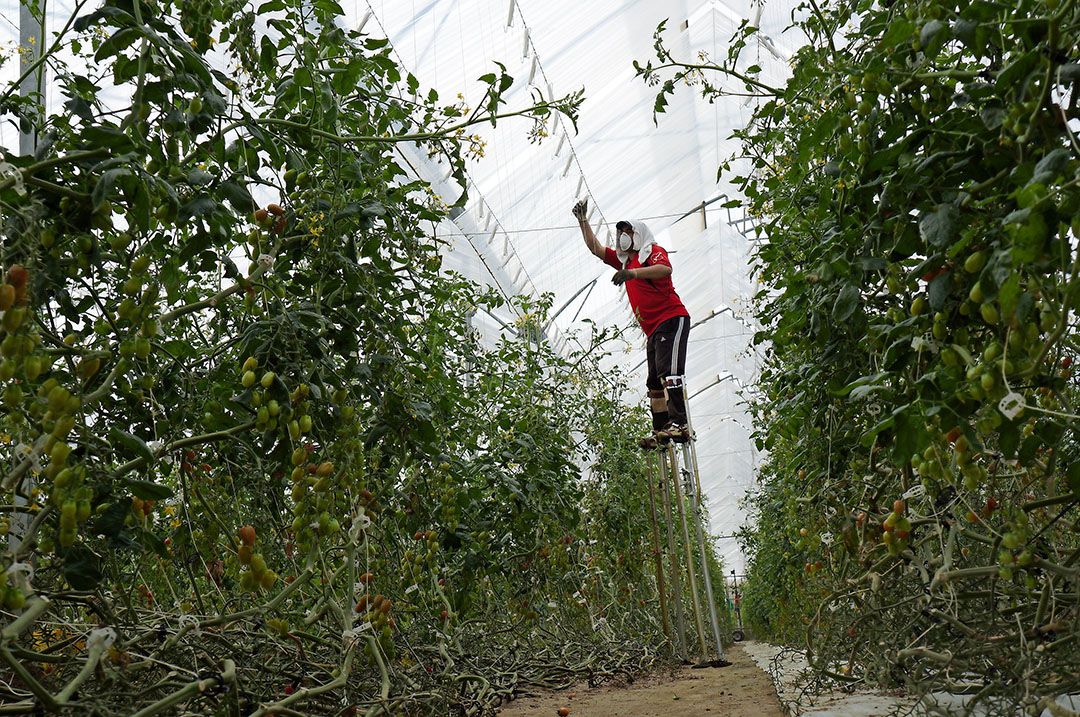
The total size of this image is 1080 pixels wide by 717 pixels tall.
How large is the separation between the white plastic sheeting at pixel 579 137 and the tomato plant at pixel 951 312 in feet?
9.29

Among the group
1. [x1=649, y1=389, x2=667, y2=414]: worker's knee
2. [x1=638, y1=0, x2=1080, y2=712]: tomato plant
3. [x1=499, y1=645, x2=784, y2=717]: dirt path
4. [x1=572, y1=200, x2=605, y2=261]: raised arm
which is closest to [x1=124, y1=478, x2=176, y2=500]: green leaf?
[x1=638, y1=0, x2=1080, y2=712]: tomato plant

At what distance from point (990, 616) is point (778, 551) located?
435 cm

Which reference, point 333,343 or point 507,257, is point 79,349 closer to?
point 333,343

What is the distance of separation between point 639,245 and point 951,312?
10.4ft

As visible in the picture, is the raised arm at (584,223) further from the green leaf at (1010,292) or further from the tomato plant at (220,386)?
the green leaf at (1010,292)

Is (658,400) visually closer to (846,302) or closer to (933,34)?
(846,302)

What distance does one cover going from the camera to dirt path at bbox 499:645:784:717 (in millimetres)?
2533

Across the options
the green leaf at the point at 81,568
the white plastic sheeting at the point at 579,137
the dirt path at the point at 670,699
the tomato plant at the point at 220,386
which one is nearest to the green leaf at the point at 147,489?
the tomato plant at the point at 220,386

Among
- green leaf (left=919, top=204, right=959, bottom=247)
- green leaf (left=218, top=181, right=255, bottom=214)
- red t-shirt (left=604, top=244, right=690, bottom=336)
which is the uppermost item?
red t-shirt (left=604, top=244, right=690, bottom=336)

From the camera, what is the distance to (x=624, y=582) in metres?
5.14

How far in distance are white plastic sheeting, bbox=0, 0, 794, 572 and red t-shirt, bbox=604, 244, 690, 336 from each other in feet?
2.47

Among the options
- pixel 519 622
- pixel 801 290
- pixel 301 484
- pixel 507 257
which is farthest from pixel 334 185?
pixel 507 257

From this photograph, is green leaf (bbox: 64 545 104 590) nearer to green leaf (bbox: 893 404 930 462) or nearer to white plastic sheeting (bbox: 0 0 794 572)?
green leaf (bbox: 893 404 930 462)

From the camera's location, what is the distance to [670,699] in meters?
2.87
